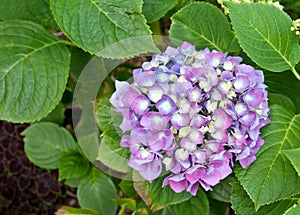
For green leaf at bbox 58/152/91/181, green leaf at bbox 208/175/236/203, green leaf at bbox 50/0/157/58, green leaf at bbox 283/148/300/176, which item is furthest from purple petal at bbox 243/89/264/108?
green leaf at bbox 58/152/91/181

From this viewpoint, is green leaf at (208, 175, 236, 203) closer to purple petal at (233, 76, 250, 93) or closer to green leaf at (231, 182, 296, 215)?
green leaf at (231, 182, 296, 215)

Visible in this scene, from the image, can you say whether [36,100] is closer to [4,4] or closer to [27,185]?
[4,4]

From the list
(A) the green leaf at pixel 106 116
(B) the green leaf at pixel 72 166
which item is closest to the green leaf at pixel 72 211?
(B) the green leaf at pixel 72 166

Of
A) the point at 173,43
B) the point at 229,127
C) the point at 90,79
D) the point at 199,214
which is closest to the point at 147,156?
the point at 229,127

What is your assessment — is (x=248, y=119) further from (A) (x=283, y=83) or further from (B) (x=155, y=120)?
(A) (x=283, y=83)

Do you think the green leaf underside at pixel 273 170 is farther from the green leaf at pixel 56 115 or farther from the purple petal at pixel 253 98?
the green leaf at pixel 56 115

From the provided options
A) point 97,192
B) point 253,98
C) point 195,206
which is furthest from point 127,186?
point 253,98
